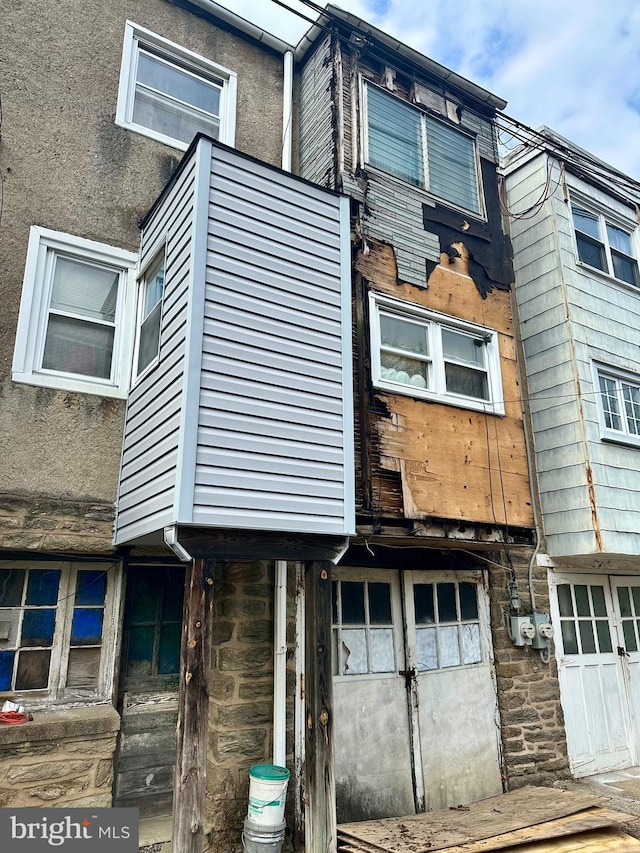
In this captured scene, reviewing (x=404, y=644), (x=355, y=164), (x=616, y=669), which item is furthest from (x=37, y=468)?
(x=616, y=669)

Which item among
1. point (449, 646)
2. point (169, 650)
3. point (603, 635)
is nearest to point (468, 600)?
point (449, 646)

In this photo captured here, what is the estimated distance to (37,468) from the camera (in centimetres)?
480

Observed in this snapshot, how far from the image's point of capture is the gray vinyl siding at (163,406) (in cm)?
421

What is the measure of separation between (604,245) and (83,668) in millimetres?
9021

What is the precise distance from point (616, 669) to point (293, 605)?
5.02 m

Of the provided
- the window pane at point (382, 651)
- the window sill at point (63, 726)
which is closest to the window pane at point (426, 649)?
the window pane at point (382, 651)

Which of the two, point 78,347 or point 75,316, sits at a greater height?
point 75,316

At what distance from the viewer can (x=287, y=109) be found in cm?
708

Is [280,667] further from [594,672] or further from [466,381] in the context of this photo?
[594,672]

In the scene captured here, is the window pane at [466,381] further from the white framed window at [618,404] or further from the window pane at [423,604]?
the window pane at [423,604]

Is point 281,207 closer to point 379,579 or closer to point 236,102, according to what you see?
point 236,102

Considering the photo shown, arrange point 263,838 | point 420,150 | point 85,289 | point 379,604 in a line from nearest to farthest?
1. point 263,838
2. point 85,289
3. point 379,604
4. point 420,150

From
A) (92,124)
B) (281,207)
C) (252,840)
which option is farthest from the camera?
(92,124)

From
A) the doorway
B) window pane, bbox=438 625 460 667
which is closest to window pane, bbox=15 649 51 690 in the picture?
the doorway
